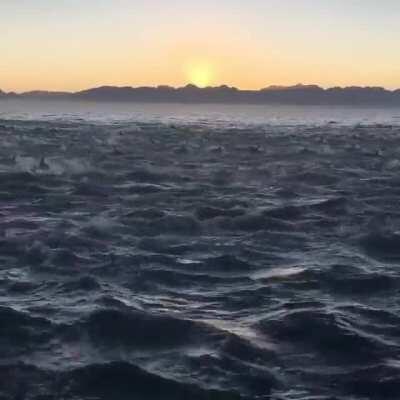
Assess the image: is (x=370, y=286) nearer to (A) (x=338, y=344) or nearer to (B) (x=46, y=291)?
(A) (x=338, y=344)

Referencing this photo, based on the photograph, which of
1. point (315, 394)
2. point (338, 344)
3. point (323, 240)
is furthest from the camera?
point (323, 240)

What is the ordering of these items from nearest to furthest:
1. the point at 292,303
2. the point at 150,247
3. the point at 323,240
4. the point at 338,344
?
the point at 338,344 → the point at 292,303 → the point at 150,247 → the point at 323,240

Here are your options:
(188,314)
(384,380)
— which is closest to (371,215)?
(188,314)

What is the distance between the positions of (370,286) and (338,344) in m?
3.39

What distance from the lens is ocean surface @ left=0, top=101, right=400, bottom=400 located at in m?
9.41

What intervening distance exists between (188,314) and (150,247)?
5073mm

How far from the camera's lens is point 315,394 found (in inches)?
353

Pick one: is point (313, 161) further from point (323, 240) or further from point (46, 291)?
point (46, 291)

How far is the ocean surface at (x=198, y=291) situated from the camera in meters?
9.41

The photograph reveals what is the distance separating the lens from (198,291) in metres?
13.2

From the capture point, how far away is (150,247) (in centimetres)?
1670

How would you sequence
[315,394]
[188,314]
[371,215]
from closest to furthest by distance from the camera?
[315,394] < [188,314] < [371,215]

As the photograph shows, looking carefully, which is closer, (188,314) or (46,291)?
(188,314)

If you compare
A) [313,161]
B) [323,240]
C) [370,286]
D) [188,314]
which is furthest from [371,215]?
[313,161]
